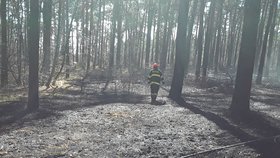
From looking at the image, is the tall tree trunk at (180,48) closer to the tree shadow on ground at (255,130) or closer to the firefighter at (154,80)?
the firefighter at (154,80)

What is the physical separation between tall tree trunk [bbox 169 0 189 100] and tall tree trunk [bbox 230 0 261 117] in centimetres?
526

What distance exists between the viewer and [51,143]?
845 centimetres

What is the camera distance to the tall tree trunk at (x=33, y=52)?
39.7ft

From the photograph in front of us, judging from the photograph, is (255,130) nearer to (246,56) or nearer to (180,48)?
(246,56)

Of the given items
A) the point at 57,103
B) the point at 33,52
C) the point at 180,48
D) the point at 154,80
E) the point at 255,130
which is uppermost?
the point at 180,48

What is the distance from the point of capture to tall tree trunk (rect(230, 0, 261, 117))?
12.1 m

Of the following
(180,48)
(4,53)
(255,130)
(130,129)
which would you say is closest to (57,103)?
(130,129)

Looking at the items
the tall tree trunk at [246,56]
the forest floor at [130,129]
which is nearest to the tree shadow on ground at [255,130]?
the forest floor at [130,129]

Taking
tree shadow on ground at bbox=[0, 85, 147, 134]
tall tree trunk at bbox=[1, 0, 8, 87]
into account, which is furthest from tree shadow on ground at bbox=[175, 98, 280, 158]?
tall tree trunk at bbox=[1, 0, 8, 87]

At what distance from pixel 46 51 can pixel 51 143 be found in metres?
14.2

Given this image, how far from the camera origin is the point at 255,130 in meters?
10.2

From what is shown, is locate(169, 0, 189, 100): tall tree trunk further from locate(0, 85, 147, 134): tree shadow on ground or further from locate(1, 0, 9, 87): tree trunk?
locate(1, 0, 9, 87): tree trunk

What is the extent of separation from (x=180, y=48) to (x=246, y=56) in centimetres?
572

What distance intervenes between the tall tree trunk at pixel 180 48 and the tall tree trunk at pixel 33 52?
7630 millimetres
